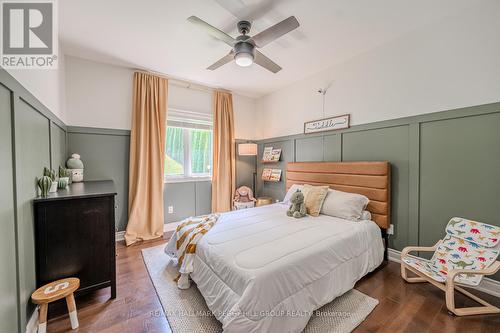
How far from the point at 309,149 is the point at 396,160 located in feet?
4.35

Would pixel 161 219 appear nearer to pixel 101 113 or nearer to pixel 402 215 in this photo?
pixel 101 113

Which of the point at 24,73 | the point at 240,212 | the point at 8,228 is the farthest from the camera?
the point at 240,212

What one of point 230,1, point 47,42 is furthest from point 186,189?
point 230,1

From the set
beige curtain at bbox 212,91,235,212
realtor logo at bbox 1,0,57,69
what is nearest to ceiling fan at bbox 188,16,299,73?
realtor logo at bbox 1,0,57,69

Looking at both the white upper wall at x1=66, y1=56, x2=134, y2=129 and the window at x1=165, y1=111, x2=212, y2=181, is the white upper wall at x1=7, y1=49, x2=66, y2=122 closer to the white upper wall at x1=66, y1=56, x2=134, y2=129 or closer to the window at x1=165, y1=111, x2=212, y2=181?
the white upper wall at x1=66, y1=56, x2=134, y2=129

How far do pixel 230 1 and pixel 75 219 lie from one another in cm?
228

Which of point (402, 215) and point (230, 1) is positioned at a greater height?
point (230, 1)

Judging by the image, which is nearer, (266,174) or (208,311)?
(208,311)

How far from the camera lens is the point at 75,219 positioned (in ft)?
5.56

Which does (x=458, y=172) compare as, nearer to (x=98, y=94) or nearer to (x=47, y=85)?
(x=47, y=85)

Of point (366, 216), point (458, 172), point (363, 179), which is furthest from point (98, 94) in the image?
point (458, 172)

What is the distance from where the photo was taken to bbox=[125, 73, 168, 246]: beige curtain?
3248 millimetres

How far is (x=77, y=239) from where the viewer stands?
171 centimetres

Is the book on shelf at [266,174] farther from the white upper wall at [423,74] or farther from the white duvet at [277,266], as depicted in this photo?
the white duvet at [277,266]
